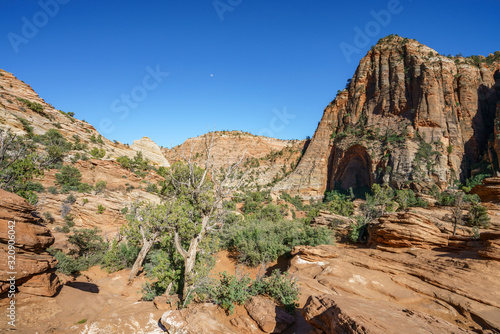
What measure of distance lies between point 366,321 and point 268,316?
2.64m

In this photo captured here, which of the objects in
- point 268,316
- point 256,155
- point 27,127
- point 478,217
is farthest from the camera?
point 256,155

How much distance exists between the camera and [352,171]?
148ft

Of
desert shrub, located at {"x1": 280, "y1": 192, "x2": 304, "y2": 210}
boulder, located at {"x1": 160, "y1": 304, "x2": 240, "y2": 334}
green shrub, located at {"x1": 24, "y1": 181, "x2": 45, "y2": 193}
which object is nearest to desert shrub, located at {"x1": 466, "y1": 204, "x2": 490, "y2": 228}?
boulder, located at {"x1": 160, "y1": 304, "x2": 240, "y2": 334}

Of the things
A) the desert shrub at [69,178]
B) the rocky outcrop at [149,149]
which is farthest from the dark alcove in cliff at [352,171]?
the desert shrub at [69,178]

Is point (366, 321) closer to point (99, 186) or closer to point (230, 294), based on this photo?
point (230, 294)

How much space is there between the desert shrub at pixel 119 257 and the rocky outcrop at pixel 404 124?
36.0m

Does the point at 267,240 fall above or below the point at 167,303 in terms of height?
above

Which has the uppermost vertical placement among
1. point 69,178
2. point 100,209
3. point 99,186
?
→ point 69,178

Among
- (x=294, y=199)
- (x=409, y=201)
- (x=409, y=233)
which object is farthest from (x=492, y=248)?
(x=294, y=199)

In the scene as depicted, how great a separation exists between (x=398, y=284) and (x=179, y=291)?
7623 millimetres

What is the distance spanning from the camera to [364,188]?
4188 centimetres

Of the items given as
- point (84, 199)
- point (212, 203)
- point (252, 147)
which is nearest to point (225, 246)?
point (212, 203)

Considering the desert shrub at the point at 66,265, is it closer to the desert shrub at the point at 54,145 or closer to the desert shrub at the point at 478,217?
the desert shrub at the point at 54,145

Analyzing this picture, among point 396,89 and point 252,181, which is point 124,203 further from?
point 396,89
